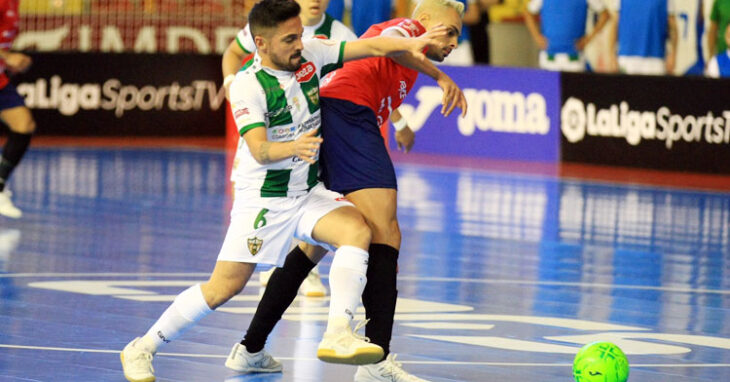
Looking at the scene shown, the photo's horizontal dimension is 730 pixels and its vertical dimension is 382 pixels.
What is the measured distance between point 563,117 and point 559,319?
9.08 meters

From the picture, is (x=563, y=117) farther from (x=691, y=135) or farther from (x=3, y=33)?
(x=3, y=33)

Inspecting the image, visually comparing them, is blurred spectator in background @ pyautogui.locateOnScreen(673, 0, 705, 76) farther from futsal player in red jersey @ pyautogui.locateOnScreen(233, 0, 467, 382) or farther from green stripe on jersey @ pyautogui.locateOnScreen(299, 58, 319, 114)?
green stripe on jersey @ pyautogui.locateOnScreen(299, 58, 319, 114)

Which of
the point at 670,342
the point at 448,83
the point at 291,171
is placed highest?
the point at 448,83

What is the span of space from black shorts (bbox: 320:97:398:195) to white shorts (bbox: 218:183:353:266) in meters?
0.14

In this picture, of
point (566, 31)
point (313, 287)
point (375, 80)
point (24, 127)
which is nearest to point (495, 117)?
point (566, 31)

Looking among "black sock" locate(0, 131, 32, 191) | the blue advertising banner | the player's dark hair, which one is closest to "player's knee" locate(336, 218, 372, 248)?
the player's dark hair

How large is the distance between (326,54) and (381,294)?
1033mm

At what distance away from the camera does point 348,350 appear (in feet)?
18.4

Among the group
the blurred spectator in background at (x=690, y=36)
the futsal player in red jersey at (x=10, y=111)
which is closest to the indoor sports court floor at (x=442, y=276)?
the futsal player in red jersey at (x=10, y=111)

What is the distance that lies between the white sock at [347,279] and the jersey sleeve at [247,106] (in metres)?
0.61

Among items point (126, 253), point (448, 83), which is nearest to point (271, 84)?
point (448, 83)

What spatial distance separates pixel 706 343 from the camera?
7137mm

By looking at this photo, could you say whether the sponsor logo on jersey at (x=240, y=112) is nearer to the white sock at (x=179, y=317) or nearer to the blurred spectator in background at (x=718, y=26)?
the white sock at (x=179, y=317)

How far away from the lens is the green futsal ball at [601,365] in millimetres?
5766
